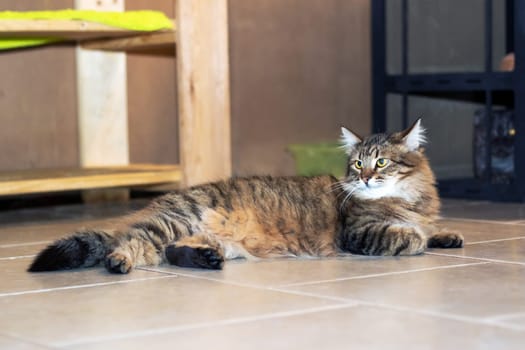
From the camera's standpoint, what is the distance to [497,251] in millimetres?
2676

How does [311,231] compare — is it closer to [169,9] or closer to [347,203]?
[347,203]

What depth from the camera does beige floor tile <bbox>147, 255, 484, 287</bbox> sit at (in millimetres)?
2287

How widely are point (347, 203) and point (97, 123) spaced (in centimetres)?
180

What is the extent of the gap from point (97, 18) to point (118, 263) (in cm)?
144

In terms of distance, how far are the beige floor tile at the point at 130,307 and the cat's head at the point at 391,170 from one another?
0.73 meters

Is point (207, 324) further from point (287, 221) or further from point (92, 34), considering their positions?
point (92, 34)

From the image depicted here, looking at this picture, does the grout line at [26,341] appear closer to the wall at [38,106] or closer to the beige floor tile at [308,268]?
the beige floor tile at [308,268]

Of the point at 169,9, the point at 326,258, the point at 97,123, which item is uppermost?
the point at 169,9

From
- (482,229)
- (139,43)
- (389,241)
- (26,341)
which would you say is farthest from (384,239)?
(139,43)

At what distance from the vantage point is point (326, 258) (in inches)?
103

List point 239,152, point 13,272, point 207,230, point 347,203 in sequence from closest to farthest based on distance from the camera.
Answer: point 13,272, point 207,230, point 347,203, point 239,152

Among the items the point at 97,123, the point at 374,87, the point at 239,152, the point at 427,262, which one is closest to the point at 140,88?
the point at 97,123

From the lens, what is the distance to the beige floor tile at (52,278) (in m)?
2.21

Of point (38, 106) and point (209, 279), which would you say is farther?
point (38, 106)
